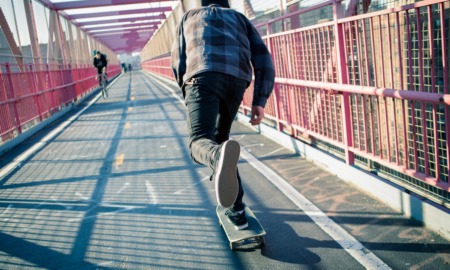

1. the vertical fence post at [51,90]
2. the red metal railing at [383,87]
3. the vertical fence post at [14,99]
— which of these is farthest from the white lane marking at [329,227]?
the vertical fence post at [51,90]

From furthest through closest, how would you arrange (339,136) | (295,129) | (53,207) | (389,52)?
(295,129)
(339,136)
(53,207)
(389,52)

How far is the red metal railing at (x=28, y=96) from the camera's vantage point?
9.30 meters

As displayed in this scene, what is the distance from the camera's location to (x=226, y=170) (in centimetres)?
251

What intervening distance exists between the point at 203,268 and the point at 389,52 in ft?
8.32

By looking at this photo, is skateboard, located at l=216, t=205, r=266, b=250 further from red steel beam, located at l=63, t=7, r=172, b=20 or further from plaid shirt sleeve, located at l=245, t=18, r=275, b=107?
red steel beam, located at l=63, t=7, r=172, b=20

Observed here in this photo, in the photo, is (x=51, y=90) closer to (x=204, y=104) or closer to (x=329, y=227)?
(x=204, y=104)

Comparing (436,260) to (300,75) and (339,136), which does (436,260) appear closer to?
(339,136)

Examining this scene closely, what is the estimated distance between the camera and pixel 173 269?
3.01 metres

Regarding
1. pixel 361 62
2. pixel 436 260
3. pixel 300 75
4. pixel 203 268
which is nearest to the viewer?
pixel 436 260

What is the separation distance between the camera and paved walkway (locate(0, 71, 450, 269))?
121 inches

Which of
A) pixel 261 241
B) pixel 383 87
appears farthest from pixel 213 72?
pixel 383 87

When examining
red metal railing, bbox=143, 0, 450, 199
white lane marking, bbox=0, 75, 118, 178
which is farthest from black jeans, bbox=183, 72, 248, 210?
white lane marking, bbox=0, 75, 118, 178

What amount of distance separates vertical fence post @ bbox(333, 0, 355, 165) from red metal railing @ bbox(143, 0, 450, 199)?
11 mm

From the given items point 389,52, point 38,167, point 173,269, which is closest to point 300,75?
point 389,52
